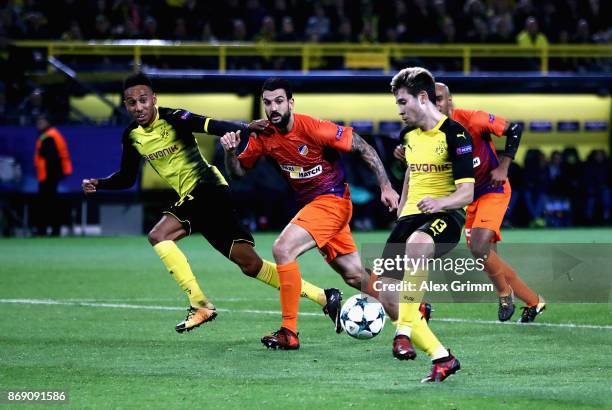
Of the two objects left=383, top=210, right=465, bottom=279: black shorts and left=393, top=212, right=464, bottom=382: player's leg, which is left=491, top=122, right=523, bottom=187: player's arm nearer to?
left=383, top=210, right=465, bottom=279: black shorts

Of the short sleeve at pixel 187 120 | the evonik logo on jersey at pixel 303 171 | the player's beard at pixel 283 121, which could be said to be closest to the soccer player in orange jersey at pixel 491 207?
the evonik logo on jersey at pixel 303 171

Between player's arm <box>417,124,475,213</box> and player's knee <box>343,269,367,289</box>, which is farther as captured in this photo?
player's knee <box>343,269,367,289</box>

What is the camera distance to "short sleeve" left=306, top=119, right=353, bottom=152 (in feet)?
32.3

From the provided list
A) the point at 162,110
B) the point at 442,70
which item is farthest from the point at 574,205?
the point at 162,110

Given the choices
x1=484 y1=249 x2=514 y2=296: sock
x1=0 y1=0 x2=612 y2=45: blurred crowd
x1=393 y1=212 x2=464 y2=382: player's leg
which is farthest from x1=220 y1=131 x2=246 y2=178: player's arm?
x1=0 y1=0 x2=612 y2=45: blurred crowd

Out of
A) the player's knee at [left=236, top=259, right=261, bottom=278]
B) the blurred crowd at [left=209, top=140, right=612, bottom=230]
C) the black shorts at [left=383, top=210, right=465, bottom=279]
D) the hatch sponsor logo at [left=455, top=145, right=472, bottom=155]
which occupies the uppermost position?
the hatch sponsor logo at [left=455, top=145, right=472, bottom=155]

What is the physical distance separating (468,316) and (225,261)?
7.52 metres

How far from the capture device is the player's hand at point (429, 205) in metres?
7.96

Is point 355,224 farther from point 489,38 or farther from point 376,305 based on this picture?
point 376,305

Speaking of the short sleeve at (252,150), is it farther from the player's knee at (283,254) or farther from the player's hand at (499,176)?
the player's hand at (499,176)

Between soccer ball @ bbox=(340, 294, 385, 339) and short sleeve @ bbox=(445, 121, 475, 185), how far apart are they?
1.68m

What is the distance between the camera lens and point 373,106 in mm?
27875

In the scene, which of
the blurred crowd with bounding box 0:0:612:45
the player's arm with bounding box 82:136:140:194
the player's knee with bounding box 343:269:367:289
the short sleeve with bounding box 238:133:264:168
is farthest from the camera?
the blurred crowd with bounding box 0:0:612:45

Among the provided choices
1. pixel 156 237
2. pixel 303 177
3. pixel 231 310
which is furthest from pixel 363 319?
pixel 231 310
